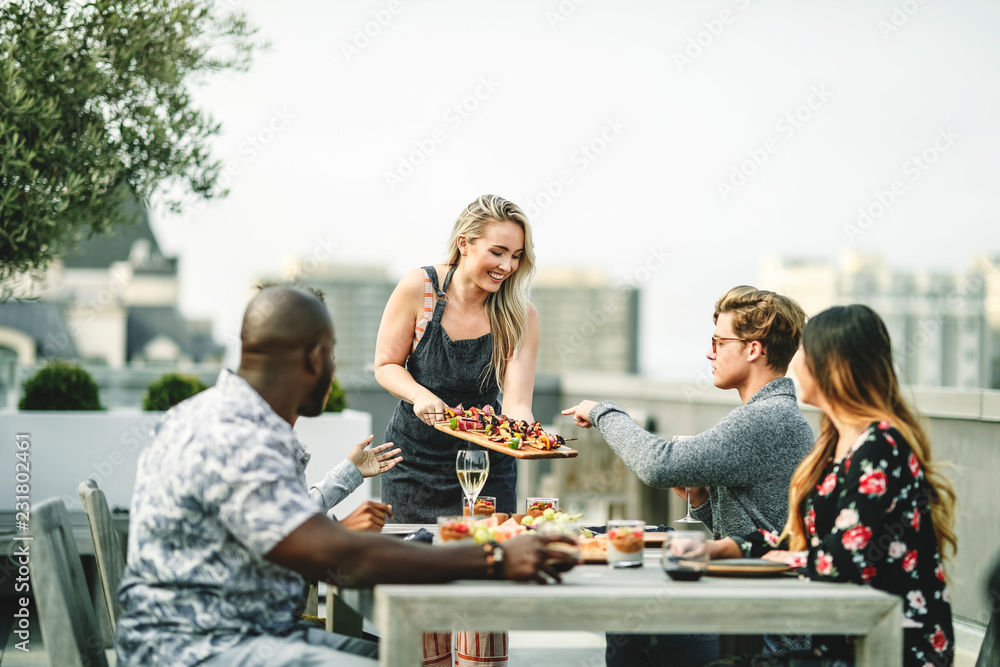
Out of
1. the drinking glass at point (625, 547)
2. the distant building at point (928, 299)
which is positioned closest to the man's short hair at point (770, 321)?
the drinking glass at point (625, 547)

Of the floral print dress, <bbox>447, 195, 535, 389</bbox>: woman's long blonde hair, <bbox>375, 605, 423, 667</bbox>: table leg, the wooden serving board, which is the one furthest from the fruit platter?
<bbox>375, 605, 423, 667</bbox>: table leg

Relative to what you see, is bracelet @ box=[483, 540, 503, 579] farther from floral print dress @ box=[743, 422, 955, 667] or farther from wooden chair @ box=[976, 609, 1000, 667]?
wooden chair @ box=[976, 609, 1000, 667]

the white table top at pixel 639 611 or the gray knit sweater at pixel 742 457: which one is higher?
the gray knit sweater at pixel 742 457

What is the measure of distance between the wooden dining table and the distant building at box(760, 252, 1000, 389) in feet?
35.6

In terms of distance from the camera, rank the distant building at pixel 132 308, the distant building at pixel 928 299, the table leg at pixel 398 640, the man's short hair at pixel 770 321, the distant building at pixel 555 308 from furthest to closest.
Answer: the distant building at pixel 132 308 < the distant building at pixel 555 308 < the distant building at pixel 928 299 < the man's short hair at pixel 770 321 < the table leg at pixel 398 640

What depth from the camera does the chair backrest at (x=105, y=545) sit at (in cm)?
238

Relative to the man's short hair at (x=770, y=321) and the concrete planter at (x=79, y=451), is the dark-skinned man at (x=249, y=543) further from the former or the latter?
the concrete planter at (x=79, y=451)

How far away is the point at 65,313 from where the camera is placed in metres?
48.2

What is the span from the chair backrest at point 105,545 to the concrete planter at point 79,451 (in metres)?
3.29

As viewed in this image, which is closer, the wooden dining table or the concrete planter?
the wooden dining table

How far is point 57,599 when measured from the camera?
6.28 feet

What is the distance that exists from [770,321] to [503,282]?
1.10 meters

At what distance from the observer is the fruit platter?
2852 millimetres

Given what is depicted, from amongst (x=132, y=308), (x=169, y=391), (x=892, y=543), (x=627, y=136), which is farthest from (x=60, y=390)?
→ (x=132, y=308)
